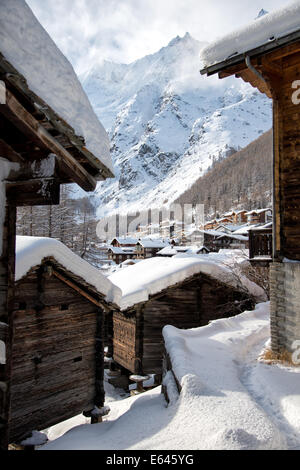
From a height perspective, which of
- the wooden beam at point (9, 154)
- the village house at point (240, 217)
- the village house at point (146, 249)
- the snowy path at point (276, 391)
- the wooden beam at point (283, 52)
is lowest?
the snowy path at point (276, 391)

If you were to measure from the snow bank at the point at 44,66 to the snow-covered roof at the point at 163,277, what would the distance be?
8.66 meters

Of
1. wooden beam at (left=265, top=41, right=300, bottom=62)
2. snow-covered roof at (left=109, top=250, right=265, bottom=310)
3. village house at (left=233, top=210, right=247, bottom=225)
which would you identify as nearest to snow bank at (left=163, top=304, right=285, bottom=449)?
snow-covered roof at (left=109, top=250, right=265, bottom=310)

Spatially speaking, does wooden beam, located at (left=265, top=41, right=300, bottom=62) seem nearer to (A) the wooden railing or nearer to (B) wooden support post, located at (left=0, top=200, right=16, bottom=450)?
(A) the wooden railing

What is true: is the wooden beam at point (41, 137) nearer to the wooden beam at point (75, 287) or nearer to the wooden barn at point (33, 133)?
the wooden barn at point (33, 133)

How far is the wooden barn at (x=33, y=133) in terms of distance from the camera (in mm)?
3021

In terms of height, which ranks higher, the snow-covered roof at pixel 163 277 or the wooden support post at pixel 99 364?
the snow-covered roof at pixel 163 277

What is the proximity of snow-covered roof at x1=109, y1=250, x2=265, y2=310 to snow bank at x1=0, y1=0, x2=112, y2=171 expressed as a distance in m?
8.66

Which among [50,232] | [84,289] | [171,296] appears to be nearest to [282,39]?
[84,289]

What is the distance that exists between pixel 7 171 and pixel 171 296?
34.3ft

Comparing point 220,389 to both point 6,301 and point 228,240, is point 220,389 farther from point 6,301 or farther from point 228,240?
point 228,240

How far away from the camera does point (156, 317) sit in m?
13.2

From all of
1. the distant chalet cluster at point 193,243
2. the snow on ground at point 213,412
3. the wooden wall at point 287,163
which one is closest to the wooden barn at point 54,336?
the snow on ground at point 213,412

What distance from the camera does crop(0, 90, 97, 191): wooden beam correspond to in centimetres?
315
